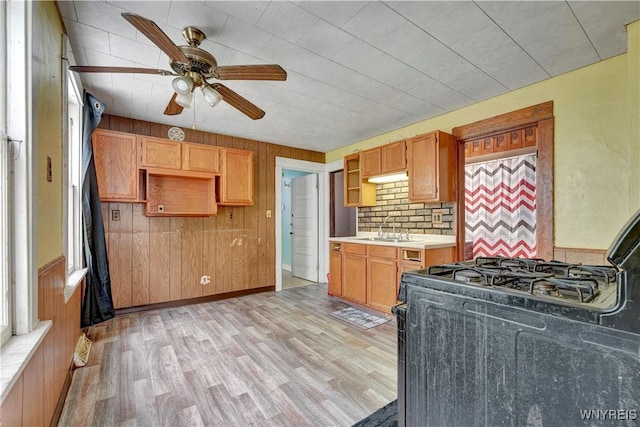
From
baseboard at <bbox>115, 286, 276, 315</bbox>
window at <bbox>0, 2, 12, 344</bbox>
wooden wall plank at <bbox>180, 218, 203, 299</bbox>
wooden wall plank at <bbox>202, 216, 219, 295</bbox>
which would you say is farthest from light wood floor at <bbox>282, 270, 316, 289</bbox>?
window at <bbox>0, 2, 12, 344</bbox>

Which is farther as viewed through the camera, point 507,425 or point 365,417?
point 365,417

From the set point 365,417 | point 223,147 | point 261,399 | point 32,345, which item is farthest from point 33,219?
point 223,147

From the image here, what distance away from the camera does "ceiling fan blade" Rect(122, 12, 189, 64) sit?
134 cm

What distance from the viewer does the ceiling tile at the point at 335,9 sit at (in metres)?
1.64

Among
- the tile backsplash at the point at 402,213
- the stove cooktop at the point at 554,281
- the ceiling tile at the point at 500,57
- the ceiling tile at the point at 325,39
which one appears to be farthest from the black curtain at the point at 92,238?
the tile backsplash at the point at 402,213

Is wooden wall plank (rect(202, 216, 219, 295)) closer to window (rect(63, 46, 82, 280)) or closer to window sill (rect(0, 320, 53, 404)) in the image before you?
window (rect(63, 46, 82, 280))

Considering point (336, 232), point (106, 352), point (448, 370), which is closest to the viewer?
point (448, 370)

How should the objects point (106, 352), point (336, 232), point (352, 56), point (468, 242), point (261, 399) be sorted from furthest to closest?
1. point (336, 232)
2. point (468, 242)
3. point (106, 352)
4. point (352, 56)
5. point (261, 399)

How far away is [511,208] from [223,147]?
4548 millimetres

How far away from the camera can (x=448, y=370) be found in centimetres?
98

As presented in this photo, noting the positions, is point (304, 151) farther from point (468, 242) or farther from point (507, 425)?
point (507, 425)

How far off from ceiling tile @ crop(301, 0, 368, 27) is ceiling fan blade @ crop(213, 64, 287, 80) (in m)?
0.39

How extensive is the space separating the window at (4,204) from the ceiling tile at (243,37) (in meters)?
1.06

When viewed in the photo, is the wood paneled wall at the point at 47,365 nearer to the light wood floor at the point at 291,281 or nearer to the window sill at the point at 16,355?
the window sill at the point at 16,355
